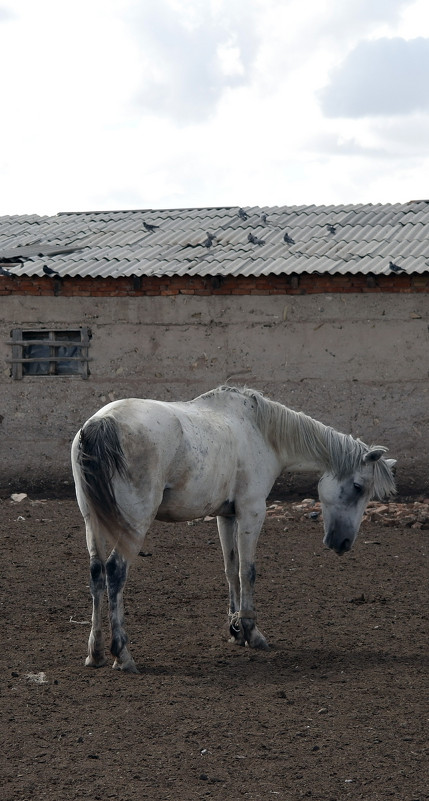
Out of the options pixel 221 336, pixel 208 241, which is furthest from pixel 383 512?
pixel 208 241

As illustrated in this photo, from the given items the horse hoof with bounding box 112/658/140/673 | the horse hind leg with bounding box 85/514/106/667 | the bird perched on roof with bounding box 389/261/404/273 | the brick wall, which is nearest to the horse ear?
the horse hind leg with bounding box 85/514/106/667

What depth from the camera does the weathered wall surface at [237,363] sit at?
11.6 metres

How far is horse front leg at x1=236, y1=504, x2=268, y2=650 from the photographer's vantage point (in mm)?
6012

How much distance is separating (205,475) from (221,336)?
631 centimetres

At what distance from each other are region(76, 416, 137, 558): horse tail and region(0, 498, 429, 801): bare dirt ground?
0.82m

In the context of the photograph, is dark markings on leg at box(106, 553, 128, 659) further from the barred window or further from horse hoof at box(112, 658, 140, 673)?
the barred window

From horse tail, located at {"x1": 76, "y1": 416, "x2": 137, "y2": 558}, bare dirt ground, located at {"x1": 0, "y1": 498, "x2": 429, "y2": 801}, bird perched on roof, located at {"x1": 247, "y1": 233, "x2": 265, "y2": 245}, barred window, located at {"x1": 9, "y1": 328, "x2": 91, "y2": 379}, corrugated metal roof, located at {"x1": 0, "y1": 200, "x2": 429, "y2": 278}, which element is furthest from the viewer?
bird perched on roof, located at {"x1": 247, "y1": 233, "x2": 265, "y2": 245}

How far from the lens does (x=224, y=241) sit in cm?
1389

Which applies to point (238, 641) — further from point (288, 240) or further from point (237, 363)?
point (288, 240)

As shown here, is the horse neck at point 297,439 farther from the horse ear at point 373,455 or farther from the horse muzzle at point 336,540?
the horse muzzle at point 336,540

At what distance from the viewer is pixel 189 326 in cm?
1214

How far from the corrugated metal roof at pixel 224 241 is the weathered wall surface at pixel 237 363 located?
46 centimetres

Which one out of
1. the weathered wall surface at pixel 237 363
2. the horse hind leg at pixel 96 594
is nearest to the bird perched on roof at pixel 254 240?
the weathered wall surface at pixel 237 363

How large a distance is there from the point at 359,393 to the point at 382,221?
402cm
